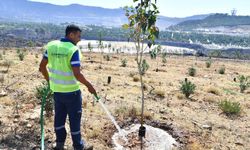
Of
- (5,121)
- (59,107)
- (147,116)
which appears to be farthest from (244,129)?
(5,121)

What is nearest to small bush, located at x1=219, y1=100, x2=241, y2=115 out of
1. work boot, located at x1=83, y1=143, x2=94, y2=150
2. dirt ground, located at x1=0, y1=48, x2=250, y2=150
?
dirt ground, located at x1=0, y1=48, x2=250, y2=150

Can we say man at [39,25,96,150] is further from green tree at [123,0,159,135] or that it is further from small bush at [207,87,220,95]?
small bush at [207,87,220,95]

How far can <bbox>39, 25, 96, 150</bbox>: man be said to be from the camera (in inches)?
207

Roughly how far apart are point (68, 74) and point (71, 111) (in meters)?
0.68

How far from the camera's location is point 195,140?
297 inches

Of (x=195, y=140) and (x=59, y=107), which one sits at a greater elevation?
(x=59, y=107)

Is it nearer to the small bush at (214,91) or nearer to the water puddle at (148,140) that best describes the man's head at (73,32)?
the water puddle at (148,140)

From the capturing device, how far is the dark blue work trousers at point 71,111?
556cm

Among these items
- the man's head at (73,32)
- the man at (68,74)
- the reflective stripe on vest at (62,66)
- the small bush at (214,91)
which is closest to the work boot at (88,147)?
→ the man at (68,74)

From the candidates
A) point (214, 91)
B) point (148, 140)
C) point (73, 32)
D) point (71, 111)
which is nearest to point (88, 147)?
point (71, 111)

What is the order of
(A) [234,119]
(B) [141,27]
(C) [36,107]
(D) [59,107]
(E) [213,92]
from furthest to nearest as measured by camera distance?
1. (E) [213,92]
2. (A) [234,119]
3. (C) [36,107]
4. (B) [141,27]
5. (D) [59,107]

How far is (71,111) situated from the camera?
222 inches

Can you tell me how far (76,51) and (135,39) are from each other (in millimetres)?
2595

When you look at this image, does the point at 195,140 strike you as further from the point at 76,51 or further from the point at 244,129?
the point at 76,51
